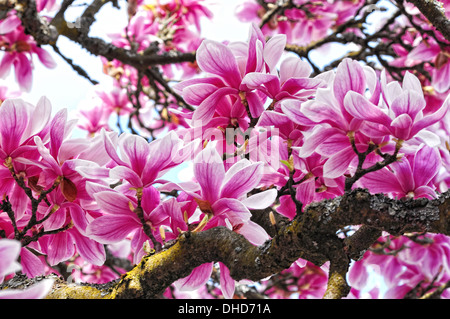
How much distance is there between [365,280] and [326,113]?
4.08ft

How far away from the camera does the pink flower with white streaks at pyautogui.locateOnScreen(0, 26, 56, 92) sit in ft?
6.75

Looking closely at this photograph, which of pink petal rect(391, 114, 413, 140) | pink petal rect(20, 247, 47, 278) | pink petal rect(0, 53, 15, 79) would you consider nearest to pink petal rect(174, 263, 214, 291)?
pink petal rect(20, 247, 47, 278)

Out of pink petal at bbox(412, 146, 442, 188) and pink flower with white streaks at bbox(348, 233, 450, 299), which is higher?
pink petal at bbox(412, 146, 442, 188)

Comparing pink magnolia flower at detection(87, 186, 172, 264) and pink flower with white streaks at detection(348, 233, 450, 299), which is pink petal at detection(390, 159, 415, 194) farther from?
pink flower with white streaks at detection(348, 233, 450, 299)

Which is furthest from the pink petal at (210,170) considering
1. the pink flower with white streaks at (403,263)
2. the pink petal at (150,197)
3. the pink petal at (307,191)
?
the pink flower with white streaks at (403,263)

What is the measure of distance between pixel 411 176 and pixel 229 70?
1.35ft

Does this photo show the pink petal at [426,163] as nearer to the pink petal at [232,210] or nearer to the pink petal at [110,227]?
the pink petal at [232,210]

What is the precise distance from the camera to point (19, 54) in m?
2.09

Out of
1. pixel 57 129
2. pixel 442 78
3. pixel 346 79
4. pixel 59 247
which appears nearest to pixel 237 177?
pixel 346 79

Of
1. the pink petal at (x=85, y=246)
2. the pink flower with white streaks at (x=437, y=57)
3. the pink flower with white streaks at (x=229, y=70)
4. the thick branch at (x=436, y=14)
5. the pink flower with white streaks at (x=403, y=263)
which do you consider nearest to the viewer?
the pink flower with white streaks at (x=229, y=70)

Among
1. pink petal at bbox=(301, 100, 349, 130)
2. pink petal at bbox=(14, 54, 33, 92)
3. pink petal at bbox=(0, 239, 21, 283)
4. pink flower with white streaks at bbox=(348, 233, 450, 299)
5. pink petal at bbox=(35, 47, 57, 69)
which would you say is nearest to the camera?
pink petal at bbox=(0, 239, 21, 283)

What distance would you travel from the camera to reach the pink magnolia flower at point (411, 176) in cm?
90

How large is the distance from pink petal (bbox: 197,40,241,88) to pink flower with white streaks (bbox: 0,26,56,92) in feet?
4.56

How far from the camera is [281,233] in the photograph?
0.75m
